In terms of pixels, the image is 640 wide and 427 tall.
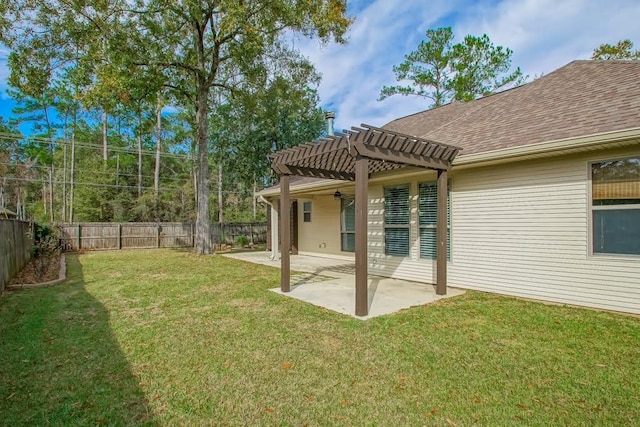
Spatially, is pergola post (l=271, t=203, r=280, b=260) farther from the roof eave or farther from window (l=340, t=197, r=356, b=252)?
the roof eave

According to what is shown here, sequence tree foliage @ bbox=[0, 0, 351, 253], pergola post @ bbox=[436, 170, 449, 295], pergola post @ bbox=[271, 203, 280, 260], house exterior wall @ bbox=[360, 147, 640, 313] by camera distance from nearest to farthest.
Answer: house exterior wall @ bbox=[360, 147, 640, 313] < pergola post @ bbox=[436, 170, 449, 295] < tree foliage @ bbox=[0, 0, 351, 253] < pergola post @ bbox=[271, 203, 280, 260]

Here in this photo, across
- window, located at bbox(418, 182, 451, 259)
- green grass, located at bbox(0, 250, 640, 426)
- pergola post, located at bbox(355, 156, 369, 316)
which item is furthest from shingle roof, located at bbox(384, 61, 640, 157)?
green grass, located at bbox(0, 250, 640, 426)

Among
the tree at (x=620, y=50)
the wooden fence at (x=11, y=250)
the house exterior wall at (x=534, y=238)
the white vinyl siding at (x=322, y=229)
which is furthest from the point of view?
the tree at (x=620, y=50)

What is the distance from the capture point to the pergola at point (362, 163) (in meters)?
4.76

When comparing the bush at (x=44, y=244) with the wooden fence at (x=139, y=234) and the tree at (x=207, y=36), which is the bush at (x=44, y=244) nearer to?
the wooden fence at (x=139, y=234)

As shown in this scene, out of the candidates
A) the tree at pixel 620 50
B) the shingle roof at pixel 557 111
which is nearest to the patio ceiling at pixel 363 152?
the shingle roof at pixel 557 111

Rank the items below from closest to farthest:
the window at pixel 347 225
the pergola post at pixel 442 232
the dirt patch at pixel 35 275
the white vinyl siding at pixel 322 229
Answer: the pergola post at pixel 442 232, the dirt patch at pixel 35 275, the window at pixel 347 225, the white vinyl siding at pixel 322 229

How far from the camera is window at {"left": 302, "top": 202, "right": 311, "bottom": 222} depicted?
518 inches

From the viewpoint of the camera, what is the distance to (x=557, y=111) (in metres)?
5.77

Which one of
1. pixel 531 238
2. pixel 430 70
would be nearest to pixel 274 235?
pixel 531 238

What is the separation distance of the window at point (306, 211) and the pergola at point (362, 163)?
18.6 ft

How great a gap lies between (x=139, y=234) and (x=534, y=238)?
15974 mm

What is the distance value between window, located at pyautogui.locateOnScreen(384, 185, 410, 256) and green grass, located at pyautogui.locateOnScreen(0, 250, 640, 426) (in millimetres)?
2429

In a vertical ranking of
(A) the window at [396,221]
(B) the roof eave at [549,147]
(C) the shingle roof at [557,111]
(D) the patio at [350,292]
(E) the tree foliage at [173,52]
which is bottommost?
(D) the patio at [350,292]
